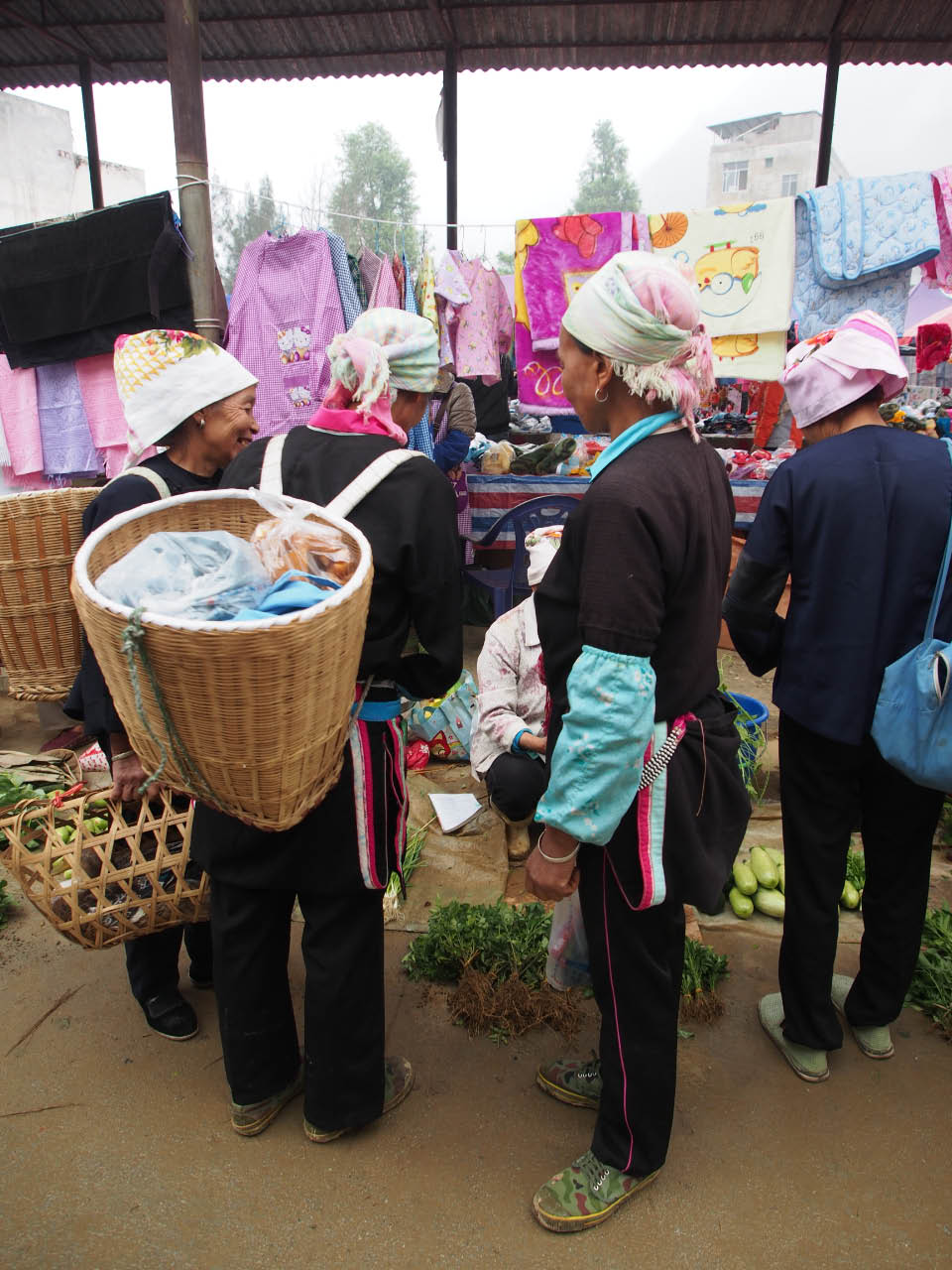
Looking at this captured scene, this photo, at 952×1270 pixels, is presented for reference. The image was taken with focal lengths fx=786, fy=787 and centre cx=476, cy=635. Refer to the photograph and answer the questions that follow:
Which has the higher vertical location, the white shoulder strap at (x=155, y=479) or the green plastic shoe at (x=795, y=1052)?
the white shoulder strap at (x=155, y=479)

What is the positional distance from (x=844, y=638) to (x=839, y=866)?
0.63 meters

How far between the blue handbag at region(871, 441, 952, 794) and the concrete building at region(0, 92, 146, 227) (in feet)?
65.4

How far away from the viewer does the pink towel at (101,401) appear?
4.75 m

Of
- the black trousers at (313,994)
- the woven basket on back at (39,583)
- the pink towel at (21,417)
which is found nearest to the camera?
the black trousers at (313,994)

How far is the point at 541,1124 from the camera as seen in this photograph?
2061 millimetres

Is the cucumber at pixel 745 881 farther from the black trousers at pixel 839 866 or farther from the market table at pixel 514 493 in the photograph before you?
the market table at pixel 514 493

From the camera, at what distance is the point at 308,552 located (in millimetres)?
1412

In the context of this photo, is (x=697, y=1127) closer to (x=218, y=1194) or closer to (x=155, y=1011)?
(x=218, y=1194)

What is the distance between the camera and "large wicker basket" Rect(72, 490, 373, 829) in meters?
1.14

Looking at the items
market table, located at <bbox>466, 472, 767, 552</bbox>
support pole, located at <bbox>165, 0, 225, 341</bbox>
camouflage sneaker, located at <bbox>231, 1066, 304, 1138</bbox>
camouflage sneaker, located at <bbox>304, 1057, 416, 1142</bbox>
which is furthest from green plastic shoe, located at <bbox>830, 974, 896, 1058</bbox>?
support pole, located at <bbox>165, 0, 225, 341</bbox>

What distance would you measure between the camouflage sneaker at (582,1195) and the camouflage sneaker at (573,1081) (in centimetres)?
26

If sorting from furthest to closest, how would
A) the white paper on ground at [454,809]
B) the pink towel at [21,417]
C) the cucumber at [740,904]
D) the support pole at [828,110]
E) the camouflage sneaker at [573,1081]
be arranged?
the support pole at [828,110] < the pink towel at [21,417] < the white paper on ground at [454,809] < the cucumber at [740,904] < the camouflage sneaker at [573,1081]

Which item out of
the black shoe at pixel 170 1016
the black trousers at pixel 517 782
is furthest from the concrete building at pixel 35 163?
the black shoe at pixel 170 1016

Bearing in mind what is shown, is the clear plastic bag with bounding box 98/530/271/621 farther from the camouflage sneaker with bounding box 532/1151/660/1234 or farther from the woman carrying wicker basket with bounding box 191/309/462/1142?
the camouflage sneaker with bounding box 532/1151/660/1234
